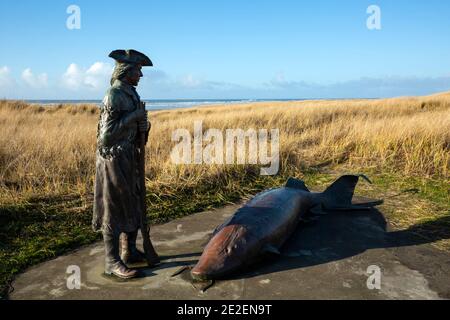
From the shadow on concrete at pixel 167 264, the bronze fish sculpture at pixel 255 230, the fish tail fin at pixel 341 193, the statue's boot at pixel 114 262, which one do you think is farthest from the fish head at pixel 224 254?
the fish tail fin at pixel 341 193

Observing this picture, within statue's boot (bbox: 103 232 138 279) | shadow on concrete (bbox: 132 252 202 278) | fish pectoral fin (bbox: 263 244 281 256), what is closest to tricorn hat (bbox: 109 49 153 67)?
statue's boot (bbox: 103 232 138 279)

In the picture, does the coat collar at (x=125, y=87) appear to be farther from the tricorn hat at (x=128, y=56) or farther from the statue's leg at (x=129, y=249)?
the statue's leg at (x=129, y=249)

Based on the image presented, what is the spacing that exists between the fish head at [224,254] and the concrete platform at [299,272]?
4.5 inches

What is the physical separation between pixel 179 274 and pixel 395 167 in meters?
5.88

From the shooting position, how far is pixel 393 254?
451 cm

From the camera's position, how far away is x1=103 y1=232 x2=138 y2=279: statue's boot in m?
3.93

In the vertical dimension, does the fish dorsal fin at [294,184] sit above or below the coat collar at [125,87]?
below

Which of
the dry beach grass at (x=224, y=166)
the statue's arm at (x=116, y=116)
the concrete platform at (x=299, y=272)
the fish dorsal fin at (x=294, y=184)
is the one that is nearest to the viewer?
the concrete platform at (x=299, y=272)

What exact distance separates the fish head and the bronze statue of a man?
658 millimetres

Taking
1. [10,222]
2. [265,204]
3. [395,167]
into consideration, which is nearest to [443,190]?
[395,167]

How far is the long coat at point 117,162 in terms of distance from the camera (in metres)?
3.80

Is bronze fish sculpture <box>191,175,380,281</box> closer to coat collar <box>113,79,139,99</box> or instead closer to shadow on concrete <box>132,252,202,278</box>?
shadow on concrete <box>132,252,202,278</box>

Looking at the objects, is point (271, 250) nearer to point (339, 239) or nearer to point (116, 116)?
point (339, 239)
